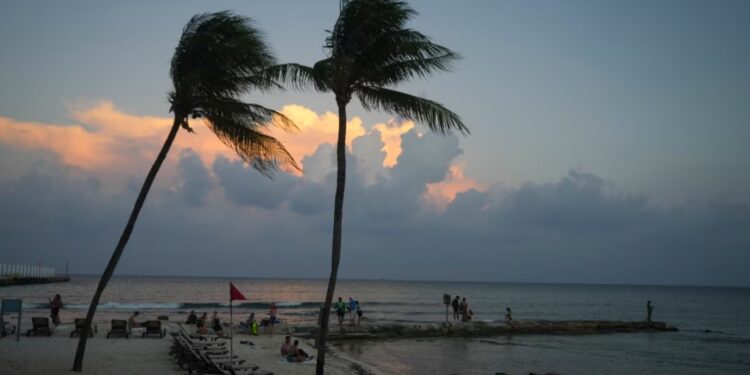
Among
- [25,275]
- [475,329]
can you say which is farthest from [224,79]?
[25,275]

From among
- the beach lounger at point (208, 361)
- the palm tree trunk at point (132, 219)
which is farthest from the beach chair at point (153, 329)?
the palm tree trunk at point (132, 219)

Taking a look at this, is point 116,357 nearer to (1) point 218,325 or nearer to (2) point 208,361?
(2) point 208,361

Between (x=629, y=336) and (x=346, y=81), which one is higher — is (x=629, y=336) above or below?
below

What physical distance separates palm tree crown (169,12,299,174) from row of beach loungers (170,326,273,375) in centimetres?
528

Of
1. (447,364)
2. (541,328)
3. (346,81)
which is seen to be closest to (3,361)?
(346,81)

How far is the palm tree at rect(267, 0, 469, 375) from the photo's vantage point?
41.7 ft

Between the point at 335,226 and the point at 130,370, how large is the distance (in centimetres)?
852

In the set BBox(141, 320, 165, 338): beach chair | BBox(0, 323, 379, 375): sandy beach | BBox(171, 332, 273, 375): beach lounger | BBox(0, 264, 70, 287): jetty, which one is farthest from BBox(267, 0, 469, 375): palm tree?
BBox(0, 264, 70, 287): jetty

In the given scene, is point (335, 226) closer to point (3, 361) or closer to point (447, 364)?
point (3, 361)

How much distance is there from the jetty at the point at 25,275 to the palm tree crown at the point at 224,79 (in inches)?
3634

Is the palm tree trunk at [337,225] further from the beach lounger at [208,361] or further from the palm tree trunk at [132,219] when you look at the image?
the palm tree trunk at [132,219]

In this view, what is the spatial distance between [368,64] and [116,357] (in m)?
13.1

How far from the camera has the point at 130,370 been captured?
55.9 ft

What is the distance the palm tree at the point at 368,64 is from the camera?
12.7m
